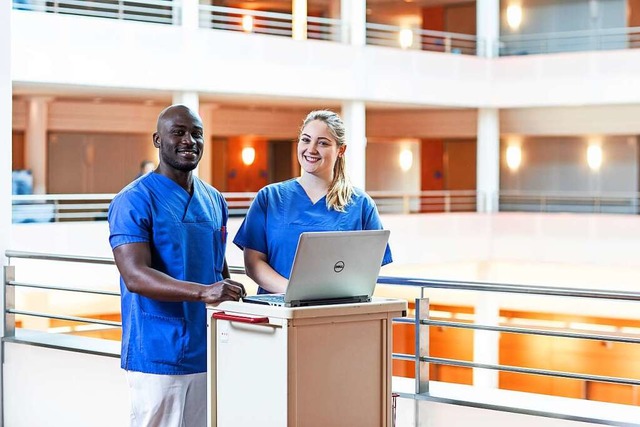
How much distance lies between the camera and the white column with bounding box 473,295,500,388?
20.3 m

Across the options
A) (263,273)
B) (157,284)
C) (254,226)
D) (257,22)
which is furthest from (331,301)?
(257,22)

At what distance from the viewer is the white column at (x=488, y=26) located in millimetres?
22766

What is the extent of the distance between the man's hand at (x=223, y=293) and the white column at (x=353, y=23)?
16735 millimetres

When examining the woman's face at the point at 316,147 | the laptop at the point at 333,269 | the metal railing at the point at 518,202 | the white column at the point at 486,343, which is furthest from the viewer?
the metal railing at the point at 518,202

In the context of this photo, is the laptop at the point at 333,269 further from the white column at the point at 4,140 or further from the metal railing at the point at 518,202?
the metal railing at the point at 518,202

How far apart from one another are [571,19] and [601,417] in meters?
20.2

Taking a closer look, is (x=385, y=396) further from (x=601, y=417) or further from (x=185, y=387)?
(x=601, y=417)

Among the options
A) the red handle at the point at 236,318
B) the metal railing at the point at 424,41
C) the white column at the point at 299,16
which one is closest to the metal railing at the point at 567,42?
the metal railing at the point at 424,41

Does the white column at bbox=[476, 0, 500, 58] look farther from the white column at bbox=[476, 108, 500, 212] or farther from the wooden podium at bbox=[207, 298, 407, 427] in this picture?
the wooden podium at bbox=[207, 298, 407, 427]

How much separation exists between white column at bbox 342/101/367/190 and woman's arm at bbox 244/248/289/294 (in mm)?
15697

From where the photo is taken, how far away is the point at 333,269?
11.5 feet

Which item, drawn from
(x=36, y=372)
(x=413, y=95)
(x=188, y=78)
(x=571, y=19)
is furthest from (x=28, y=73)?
(x=571, y=19)

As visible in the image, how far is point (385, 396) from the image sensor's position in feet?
12.2

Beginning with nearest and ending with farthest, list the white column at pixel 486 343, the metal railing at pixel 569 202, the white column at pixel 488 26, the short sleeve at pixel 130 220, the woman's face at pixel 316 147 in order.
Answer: the short sleeve at pixel 130 220 → the woman's face at pixel 316 147 → the white column at pixel 486 343 → the white column at pixel 488 26 → the metal railing at pixel 569 202
